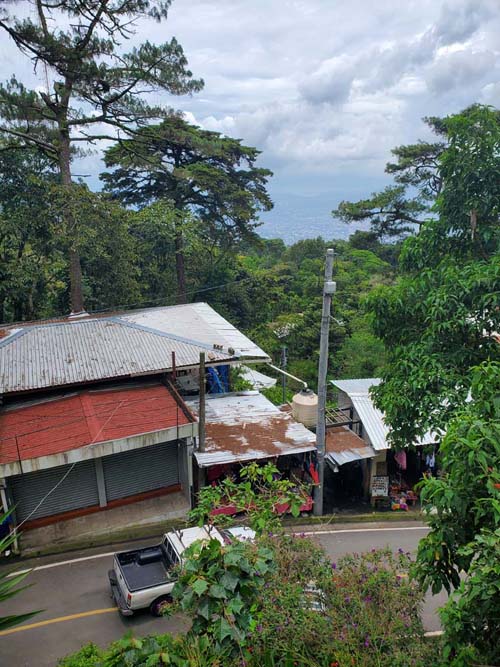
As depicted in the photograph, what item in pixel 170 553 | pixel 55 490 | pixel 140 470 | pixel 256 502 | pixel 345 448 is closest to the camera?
pixel 256 502

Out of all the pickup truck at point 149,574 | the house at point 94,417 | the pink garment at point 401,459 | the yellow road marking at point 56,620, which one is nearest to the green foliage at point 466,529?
the pickup truck at point 149,574

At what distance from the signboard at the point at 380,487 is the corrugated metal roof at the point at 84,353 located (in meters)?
6.28

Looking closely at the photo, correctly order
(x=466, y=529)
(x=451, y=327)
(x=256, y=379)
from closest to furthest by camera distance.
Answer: (x=466, y=529)
(x=451, y=327)
(x=256, y=379)

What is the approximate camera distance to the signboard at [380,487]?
577 inches

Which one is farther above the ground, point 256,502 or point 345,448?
point 256,502

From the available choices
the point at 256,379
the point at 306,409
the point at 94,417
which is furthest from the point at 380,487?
the point at 256,379

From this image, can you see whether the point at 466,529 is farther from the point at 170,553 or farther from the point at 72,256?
the point at 72,256

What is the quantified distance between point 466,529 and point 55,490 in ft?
36.6

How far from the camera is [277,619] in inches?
199

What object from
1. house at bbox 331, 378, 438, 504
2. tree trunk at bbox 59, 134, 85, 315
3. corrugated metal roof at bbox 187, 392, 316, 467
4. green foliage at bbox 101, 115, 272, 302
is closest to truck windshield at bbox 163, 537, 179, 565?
corrugated metal roof at bbox 187, 392, 316, 467

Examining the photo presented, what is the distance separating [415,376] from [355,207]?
2223cm

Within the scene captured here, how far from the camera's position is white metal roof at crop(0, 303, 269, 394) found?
557 inches

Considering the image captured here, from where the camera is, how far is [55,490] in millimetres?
12688

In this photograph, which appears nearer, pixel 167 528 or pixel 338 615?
pixel 338 615
